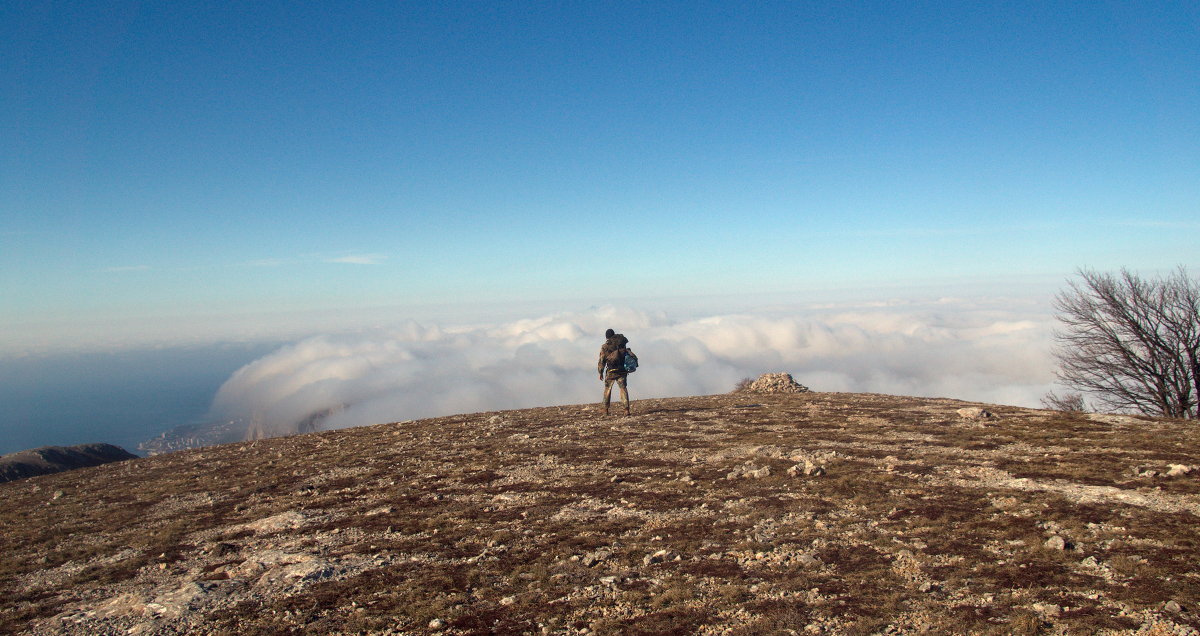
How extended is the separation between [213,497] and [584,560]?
1171cm

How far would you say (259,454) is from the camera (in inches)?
826

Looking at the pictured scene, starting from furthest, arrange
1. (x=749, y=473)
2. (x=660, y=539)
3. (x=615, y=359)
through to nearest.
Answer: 1. (x=615, y=359)
2. (x=749, y=473)
3. (x=660, y=539)

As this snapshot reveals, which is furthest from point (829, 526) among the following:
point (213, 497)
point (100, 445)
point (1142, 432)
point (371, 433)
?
point (100, 445)

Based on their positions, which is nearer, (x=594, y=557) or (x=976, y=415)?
(x=594, y=557)

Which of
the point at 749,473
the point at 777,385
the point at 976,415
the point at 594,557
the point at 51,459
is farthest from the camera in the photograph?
the point at 777,385

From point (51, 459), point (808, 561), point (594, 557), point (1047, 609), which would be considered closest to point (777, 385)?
point (808, 561)

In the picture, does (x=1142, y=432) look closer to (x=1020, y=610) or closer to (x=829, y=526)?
(x=829, y=526)

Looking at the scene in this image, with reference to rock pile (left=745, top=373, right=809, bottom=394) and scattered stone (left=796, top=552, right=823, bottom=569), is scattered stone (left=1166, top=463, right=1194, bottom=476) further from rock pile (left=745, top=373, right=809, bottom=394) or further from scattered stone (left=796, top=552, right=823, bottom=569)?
rock pile (left=745, top=373, right=809, bottom=394)

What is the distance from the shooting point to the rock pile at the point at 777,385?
32050 mm

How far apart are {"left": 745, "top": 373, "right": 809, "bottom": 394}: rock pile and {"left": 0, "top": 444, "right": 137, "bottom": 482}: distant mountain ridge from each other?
3377 cm

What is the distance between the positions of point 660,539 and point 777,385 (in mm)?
25706

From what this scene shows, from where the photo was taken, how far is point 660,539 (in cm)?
880

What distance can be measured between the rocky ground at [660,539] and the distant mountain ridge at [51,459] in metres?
8.79

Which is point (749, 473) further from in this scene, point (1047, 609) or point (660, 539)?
point (1047, 609)
